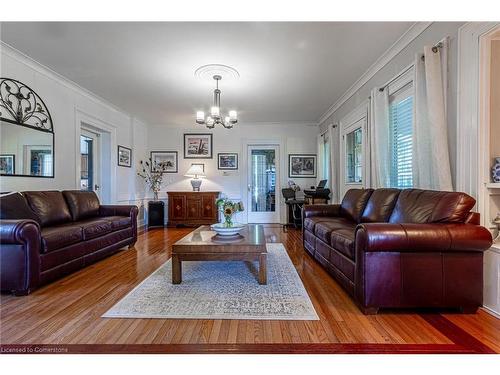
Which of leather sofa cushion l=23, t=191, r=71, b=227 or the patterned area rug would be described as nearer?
the patterned area rug

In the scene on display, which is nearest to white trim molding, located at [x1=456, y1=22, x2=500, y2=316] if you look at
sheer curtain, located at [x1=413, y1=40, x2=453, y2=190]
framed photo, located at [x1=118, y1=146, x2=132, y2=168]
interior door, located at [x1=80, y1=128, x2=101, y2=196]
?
sheer curtain, located at [x1=413, y1=40, x2=453, y2=190]

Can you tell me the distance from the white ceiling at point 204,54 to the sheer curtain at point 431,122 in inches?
19.6

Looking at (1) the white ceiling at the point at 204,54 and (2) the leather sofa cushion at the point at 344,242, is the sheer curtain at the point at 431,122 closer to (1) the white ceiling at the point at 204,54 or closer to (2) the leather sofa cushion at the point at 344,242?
(1) the white ceiling at the point at 204,54

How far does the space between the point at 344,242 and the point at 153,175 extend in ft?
18.2

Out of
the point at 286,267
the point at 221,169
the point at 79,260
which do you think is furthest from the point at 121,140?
the point at 286,267

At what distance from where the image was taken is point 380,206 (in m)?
2.92

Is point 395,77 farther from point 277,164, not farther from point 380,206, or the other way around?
point 277,164

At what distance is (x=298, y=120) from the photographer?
6512mm

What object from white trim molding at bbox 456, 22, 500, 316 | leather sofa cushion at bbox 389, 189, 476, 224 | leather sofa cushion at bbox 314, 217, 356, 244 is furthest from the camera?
leather sofa cushion at bbox 314, 217, 356, 244

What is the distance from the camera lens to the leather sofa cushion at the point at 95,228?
310 centimetres

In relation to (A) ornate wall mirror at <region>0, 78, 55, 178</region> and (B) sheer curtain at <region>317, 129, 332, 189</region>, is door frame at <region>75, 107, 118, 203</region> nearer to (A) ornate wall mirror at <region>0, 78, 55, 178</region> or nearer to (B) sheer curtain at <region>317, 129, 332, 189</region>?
(A) ornate wall mirror at <region>0, 78, 55, 178</region>

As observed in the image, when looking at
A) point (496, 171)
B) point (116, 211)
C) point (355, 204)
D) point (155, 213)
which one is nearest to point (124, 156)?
point (155, 213)

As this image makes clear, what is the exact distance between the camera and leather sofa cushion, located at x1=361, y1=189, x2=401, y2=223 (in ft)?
9.21

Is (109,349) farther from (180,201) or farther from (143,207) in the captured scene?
(143,207)
